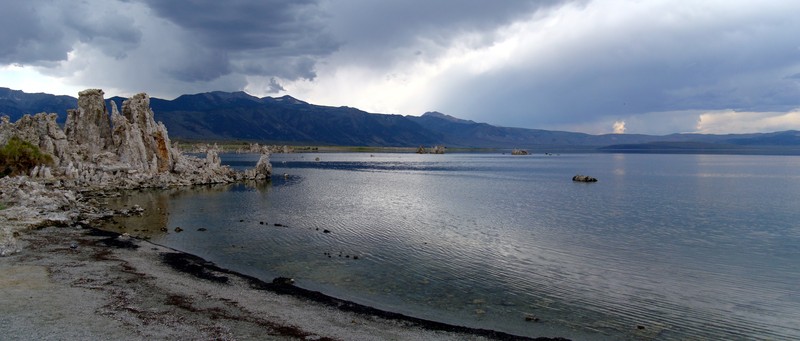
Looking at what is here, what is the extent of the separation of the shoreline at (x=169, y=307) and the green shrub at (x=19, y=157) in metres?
42.8

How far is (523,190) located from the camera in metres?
68.1

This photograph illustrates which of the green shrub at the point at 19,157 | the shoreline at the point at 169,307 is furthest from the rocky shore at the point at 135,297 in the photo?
the green shrub at the point at 19,157

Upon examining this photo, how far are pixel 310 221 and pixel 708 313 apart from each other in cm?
2831

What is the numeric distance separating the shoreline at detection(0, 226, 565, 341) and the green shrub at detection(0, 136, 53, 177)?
42.8m

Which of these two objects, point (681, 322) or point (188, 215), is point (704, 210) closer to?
point (681, 322)

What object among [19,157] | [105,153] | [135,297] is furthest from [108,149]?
[135,297]

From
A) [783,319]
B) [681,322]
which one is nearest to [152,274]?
[681,322]

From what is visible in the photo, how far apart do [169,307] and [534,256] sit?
18.7m

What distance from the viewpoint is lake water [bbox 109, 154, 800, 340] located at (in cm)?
1773

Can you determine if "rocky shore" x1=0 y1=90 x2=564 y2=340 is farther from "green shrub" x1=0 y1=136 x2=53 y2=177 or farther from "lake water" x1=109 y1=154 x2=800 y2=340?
"green shrub" x1=0 y1=136 x2=53 y2=177

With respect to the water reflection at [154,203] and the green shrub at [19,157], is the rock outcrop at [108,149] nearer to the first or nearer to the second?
the green shrub at [19,157]

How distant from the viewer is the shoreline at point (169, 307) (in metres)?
14.3

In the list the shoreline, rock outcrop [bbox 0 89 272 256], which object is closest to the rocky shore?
the shoreline

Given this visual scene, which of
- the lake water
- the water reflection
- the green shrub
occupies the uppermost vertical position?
the green shrub
